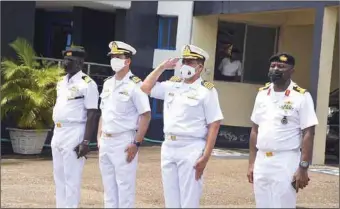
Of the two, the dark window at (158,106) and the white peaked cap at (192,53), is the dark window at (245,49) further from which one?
the white peaked cap at (192,53)

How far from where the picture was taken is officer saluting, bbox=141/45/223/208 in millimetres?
5465

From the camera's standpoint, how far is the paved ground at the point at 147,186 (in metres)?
7.95

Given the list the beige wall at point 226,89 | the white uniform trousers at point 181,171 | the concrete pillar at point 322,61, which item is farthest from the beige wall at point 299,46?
the white uniform trousers at point 181,171

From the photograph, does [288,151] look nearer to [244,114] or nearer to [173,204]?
[173,204]

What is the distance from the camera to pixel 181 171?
5.48 meters

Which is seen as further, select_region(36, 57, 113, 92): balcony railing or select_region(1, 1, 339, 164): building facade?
select_region(1, 1, 339, 164): building facade

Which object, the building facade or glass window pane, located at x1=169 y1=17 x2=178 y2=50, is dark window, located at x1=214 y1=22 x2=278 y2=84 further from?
glass window pane, located at x1=169 y1=17 x2=178 y2=50

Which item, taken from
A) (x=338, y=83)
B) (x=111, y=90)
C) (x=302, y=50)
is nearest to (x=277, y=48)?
(x=302, y=50)

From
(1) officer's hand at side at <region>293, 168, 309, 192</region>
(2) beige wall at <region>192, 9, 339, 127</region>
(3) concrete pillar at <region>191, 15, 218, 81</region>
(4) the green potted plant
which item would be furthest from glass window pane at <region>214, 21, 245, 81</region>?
(1) officer's hand at side at <region>293, 168, 309, 192</region>

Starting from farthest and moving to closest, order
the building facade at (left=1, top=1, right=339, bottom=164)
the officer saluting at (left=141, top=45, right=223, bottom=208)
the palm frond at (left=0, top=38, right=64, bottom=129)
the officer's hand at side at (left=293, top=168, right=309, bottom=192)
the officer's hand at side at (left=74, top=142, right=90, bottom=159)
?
1. the building facade at (left=1, top=1, right=339, bottom=164)
2. the palm frond at (left=0, top=38, right=64, bottom=129)
3. the officer's hand at side at (left=74, top=142, right=90, bottom=159)
4. the officer saluting at (left=141, top=45, right=223, bottom=208)
5. the officer's hand at side at (left=293, top=168, right=309, bottom=192)

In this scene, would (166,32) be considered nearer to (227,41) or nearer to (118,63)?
(227,41)

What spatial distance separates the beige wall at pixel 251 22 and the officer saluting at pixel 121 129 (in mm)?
9665

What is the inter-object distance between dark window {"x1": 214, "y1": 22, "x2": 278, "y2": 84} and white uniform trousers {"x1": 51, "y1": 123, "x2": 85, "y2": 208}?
397 inches

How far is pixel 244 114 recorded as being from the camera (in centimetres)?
1620
